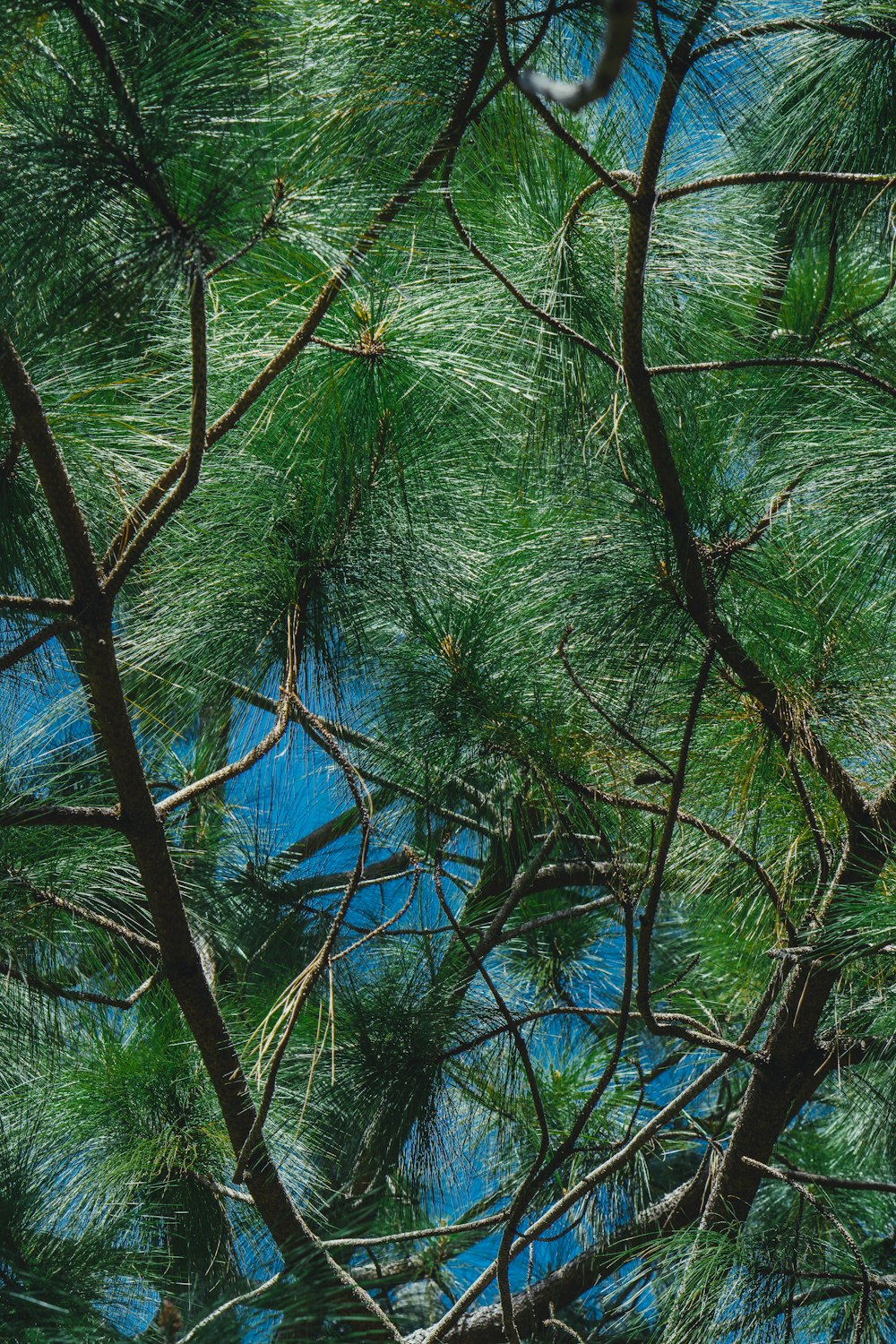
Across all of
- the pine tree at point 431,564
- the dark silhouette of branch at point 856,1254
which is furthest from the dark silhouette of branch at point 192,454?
the dark silhouette of branch at point 856,1254

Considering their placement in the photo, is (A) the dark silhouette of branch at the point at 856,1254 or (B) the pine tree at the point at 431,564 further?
(A) the dark silhouette of branch at the point at 856,1254

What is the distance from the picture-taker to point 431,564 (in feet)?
3.36

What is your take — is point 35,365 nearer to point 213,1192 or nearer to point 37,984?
point 37,984

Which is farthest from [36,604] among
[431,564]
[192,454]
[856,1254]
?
[856,1254]

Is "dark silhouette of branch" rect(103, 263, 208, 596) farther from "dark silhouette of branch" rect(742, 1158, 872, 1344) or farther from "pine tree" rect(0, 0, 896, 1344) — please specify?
"dark silhouette of branch" rect(742, 1158, 872, 1344)

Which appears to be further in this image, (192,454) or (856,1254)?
(856,1254)

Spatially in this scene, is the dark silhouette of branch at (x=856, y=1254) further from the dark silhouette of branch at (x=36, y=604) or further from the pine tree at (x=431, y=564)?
the dark silhouette of branch at (x=36, y=604)

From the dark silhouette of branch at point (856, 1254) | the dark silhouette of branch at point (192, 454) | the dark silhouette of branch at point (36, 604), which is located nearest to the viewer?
the dark silhouette of branch at point (192, 454)

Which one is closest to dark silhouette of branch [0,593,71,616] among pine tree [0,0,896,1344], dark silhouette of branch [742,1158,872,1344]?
pine tree [0,0,896,1344]

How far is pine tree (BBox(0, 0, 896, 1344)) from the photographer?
2.07 ft

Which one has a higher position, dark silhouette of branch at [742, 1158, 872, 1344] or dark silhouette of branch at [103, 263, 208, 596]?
dark silhouette of branch at [103, 263, 208, 596]

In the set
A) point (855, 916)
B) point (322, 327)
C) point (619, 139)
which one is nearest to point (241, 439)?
point (322, 327)

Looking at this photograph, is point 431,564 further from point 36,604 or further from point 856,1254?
point 856,1254

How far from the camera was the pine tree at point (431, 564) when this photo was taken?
63cm
